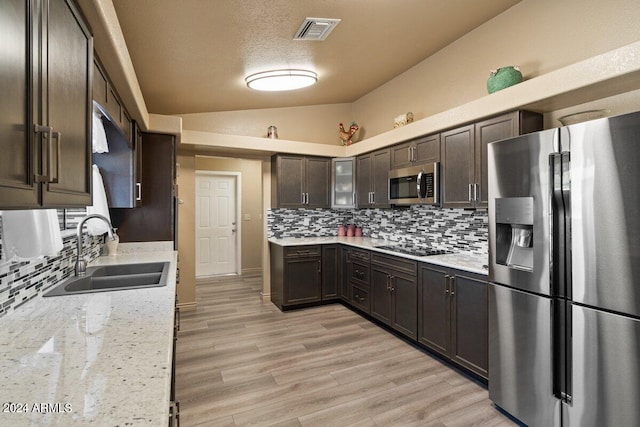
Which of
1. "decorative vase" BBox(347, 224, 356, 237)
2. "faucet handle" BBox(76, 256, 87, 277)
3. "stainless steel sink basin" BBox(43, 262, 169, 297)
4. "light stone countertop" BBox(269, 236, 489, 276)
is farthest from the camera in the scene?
"decorative vase" BBox(347, 224, 356, 237)

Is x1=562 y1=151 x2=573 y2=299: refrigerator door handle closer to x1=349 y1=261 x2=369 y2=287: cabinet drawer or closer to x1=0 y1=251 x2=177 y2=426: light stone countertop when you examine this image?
x1=0 y1=251 x2=177 y2=426: light stone countertop

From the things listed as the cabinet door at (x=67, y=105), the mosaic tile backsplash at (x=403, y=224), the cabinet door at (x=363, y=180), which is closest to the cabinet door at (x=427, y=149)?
the mosaic tile backsplash at (x=403, y=224)

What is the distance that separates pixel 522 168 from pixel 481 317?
1168 millimetres

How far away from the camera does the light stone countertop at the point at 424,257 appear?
2.72 metres

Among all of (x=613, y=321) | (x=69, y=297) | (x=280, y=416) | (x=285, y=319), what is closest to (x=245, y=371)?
(x=280, y=416)

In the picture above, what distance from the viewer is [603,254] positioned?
1657mm

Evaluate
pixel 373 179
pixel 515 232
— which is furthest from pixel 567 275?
pixel 373 179

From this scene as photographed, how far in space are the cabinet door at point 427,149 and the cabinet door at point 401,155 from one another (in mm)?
82

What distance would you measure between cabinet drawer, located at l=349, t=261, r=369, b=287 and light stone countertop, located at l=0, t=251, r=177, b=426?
2.66 metres

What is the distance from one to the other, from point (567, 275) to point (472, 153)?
4.48 feet

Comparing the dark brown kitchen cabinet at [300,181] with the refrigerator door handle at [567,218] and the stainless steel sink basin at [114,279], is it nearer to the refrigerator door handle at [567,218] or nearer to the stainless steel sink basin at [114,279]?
the stainless steel sink basin at [114,279]

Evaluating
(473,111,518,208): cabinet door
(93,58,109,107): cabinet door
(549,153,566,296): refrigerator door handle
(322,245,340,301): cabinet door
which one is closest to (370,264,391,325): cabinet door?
(322,245,340,301): cabinet door

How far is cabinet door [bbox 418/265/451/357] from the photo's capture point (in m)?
2.88

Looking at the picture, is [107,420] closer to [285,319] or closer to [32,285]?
[32,285]
